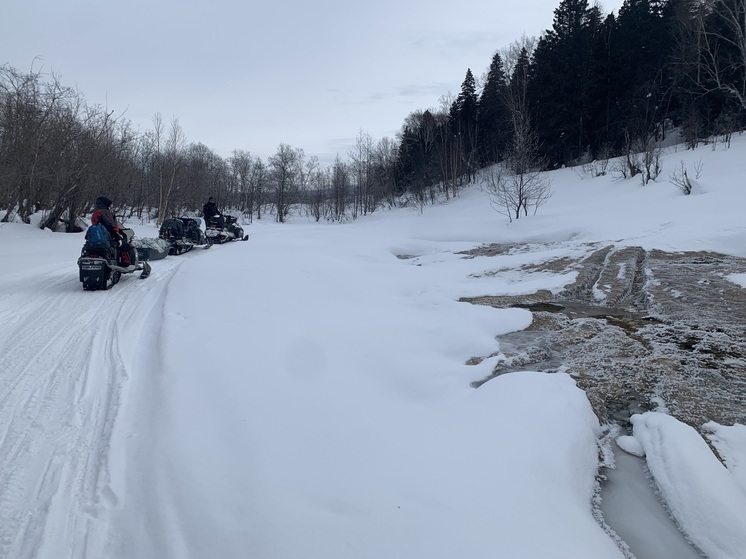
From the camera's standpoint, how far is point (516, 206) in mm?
21000

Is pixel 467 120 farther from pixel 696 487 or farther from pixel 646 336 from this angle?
pixel 696 487

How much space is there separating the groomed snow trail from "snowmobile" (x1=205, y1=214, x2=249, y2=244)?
31.9 ft

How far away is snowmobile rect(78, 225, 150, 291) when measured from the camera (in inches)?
314

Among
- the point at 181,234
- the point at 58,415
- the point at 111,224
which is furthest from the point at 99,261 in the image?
the point at 181,234

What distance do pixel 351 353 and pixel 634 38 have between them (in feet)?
128

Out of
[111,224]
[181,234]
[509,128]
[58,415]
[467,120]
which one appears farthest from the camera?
[467,120]

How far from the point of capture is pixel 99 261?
8.02 metres

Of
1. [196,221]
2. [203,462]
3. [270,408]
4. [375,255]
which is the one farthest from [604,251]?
[196,221]

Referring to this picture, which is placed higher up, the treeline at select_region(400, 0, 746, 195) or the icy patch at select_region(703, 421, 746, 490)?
the treeline at select_region(400, 0, 746, 195)

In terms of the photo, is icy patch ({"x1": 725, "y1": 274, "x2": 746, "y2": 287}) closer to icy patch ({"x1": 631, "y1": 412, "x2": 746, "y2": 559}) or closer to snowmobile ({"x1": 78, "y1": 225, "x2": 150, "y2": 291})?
icy patch ({"x1": 631, "y1": 412, "x2": 746, "y2": 559})

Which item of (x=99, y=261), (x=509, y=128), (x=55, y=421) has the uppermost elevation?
(x=509, y=128)

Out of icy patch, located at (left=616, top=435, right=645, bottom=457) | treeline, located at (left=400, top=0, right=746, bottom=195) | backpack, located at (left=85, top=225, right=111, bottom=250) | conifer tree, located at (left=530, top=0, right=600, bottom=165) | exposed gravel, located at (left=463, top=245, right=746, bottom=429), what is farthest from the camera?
conifer tree, located at (left=530, top=0, right=600, bottom=165)

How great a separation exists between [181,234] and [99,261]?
20.6ft

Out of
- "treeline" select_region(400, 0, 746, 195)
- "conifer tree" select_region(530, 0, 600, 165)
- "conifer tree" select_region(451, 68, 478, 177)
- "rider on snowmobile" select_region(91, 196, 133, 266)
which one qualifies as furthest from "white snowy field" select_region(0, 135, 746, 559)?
"conifer tree" select_region(451, 68, 478, 177)
